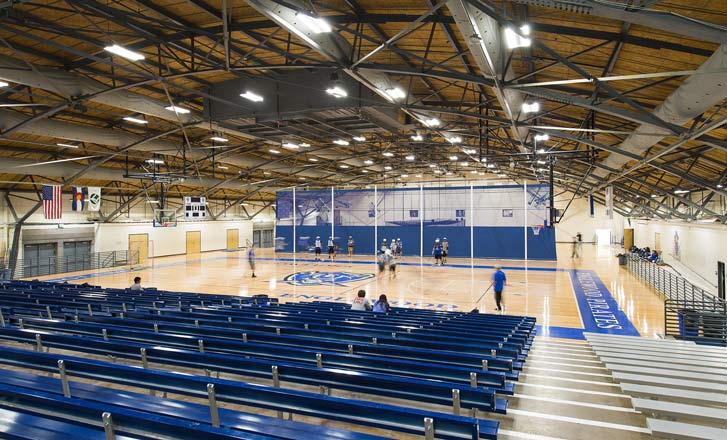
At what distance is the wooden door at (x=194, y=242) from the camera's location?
121ft

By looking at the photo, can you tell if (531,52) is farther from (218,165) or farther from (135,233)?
(135,233)

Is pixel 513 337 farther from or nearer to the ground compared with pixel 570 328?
farther from the ground

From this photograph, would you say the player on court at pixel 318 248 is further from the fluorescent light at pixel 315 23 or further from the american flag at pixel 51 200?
the fluorescent light at pixel 315 23

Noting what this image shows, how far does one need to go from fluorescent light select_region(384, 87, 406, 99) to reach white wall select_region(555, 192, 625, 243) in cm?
3962

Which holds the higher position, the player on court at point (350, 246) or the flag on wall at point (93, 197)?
the flag on wall at point (93, 197)

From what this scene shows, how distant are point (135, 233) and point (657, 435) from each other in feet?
116

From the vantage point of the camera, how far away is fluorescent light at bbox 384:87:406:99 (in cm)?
1078

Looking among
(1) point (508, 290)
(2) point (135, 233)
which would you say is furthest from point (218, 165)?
(1) point (508, 290)

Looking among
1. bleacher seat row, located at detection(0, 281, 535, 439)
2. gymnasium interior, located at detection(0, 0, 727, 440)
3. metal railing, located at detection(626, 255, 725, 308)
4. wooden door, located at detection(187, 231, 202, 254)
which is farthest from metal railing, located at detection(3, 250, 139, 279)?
metal railing, located at detection(626, 255, 725, 308)

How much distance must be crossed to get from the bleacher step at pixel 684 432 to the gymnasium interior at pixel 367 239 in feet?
0.06

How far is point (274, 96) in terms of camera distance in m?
13.2

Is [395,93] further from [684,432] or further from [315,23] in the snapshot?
[684,432]

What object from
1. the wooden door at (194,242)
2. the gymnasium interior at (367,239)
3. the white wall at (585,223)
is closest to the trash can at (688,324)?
the gymnasium interior at (367,239)

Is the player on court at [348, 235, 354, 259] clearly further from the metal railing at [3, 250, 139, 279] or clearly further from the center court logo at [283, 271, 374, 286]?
the metal railing at [3, 250, 139, 279]
